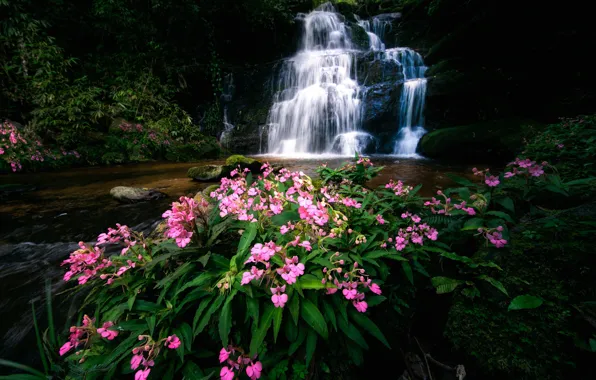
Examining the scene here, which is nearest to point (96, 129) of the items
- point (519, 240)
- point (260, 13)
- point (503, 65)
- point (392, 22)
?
point (260, 13)

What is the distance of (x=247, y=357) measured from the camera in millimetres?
1203

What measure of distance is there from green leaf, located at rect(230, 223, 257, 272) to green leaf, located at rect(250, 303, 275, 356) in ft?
0.93

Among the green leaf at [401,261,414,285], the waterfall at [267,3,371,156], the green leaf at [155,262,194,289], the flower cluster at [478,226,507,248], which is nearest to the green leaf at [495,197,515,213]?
the flower cluster at [478,226,507,248]

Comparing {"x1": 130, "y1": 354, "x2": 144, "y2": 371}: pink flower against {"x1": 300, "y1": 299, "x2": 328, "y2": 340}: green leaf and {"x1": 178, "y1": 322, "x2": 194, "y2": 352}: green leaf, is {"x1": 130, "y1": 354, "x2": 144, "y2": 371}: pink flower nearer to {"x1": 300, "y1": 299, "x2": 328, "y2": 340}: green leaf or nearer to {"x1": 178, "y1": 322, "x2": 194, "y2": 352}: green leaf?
{"x1": 178, "y1": 322, "x2": 194, "y2": 352}: green leaf

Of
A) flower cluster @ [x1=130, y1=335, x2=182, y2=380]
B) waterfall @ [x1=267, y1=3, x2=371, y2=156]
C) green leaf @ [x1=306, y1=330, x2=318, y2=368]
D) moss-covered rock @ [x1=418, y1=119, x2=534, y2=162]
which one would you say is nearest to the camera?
flower cluster @ [x1=130, y1=335, x2=182, y2=380]

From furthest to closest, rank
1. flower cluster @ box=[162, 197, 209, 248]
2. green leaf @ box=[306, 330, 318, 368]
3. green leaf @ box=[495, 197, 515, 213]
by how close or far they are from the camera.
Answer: green leaf @ box=[495, 197, 515, 213] < flower cluster @ box=[162, 197, 209, 248] < green leaf @ box=[306, 330, 318, 368]

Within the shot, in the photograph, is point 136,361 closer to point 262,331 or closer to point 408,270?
point 262,331

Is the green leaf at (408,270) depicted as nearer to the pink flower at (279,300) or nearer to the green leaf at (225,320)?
the pink flower at (279,300)

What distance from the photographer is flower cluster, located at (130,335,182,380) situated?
1068 millimetres

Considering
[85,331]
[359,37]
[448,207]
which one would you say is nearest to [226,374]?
[85,331]

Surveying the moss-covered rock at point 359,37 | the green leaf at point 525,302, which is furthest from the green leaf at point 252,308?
the moss-covered rock at point 359,37

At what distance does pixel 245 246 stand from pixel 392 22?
22.7 metres

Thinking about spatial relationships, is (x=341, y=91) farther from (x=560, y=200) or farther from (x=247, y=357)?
(x=247, y=357)

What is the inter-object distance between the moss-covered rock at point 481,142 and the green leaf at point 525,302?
7.50 metres
